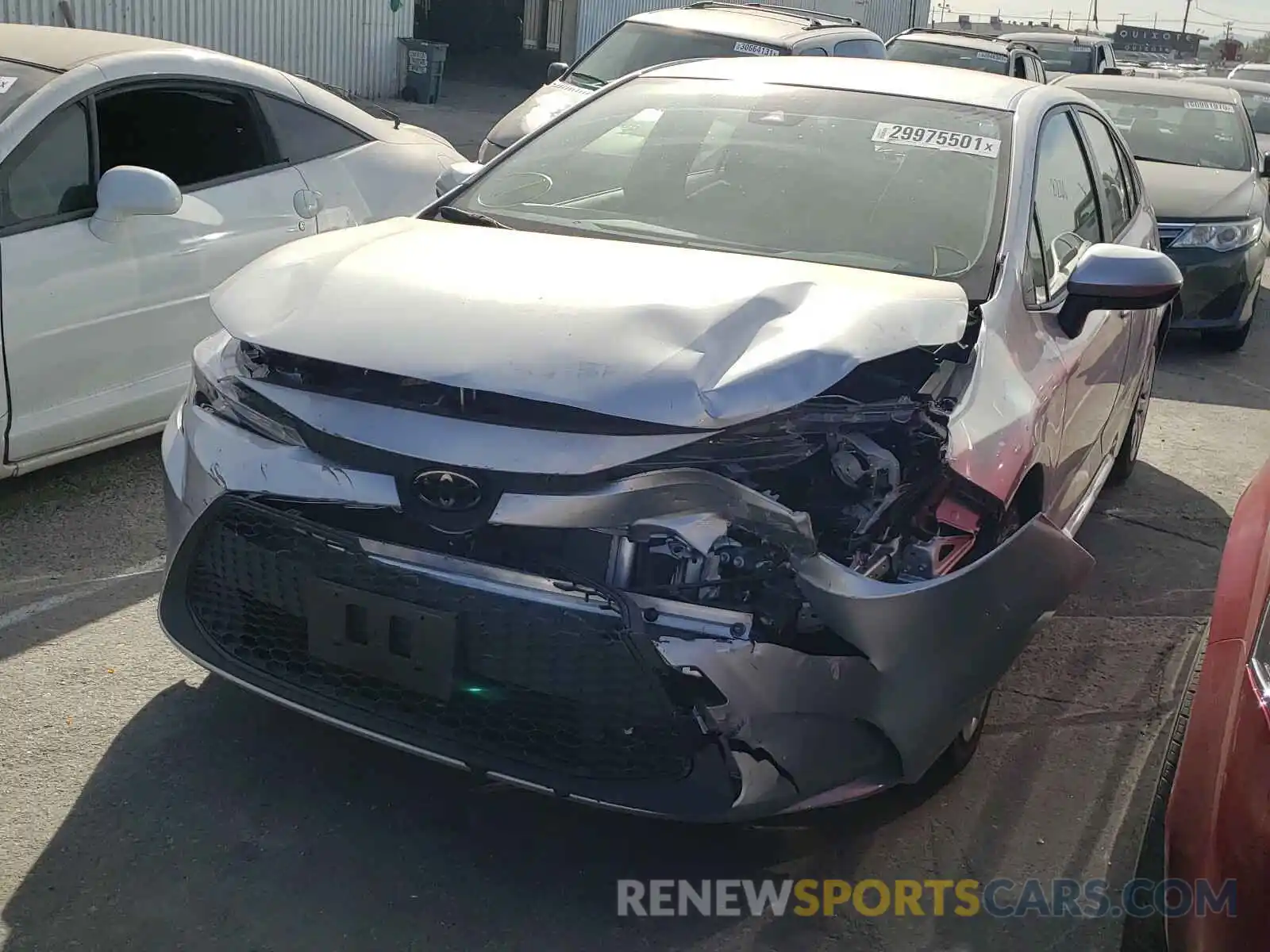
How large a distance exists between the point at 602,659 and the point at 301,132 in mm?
3602

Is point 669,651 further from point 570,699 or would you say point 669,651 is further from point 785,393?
point 785,393

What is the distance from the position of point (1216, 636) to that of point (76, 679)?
9.12 ft

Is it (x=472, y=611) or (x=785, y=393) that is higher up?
(x=785, y=393)

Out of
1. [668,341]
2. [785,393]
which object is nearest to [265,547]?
[668,341]

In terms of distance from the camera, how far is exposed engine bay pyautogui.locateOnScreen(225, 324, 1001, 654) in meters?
2.71

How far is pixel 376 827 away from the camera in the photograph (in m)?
3.10

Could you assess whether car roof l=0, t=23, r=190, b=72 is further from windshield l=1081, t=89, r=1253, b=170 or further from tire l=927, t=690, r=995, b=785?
windshield l=1081, t=89, r=1253, b=170

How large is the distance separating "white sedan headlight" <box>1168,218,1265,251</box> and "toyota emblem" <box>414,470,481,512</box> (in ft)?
24.1

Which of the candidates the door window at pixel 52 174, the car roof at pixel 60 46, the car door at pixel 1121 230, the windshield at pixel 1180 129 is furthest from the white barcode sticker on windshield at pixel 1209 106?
the door window at pixel 52 174

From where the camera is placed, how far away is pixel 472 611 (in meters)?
2.71

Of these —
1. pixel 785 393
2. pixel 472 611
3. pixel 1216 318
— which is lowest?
pixel 1216 318

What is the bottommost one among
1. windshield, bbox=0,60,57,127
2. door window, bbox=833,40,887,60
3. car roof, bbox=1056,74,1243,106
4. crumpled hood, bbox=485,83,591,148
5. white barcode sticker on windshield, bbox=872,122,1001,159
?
crumpled hood, bbox=485,83,591,148

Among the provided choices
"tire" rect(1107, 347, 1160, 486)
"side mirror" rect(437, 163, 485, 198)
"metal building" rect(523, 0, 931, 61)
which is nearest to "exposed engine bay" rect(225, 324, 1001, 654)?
"side mirror" rect(437, 163, 485, 198)

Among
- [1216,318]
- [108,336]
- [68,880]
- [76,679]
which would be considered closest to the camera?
[68,880]
